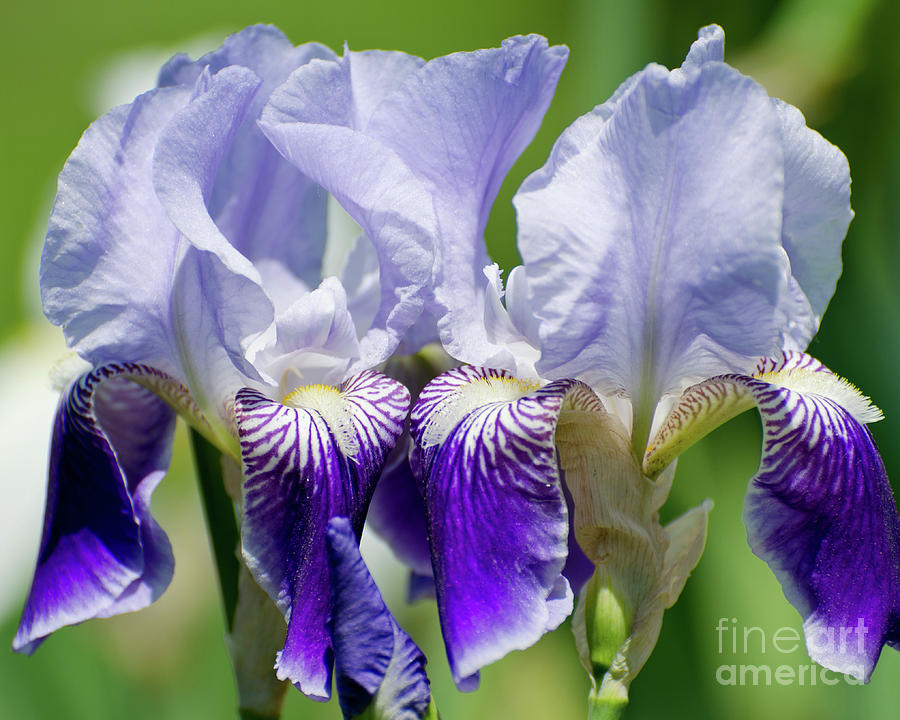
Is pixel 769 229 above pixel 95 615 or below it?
above

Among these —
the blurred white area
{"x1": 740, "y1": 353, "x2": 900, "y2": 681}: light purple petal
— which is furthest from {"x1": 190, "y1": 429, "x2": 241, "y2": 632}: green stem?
the blurred white area

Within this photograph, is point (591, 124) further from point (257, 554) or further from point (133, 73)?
point (133, 73)

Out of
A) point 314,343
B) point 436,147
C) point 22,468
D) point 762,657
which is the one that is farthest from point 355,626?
point 22,468

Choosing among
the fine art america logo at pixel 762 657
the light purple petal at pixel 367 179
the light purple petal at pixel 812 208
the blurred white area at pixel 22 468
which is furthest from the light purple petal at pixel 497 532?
the blurred white area at pixel 22 468

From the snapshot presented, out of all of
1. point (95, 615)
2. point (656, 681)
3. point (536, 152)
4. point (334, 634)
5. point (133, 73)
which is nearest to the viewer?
point (334, 634)

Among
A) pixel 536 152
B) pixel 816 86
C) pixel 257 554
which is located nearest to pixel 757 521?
pixel 257 554

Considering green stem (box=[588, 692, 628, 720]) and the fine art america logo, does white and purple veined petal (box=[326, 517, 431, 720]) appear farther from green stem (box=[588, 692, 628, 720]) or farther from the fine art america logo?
the fine art america logo
